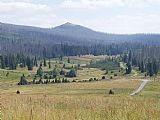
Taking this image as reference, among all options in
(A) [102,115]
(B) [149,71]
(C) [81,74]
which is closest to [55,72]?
(C) [81,74]

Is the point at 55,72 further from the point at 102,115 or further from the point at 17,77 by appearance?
the point at 102,115

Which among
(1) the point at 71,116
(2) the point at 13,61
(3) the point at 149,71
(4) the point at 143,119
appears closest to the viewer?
(4) the point at 143,119

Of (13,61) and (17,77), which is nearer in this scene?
(17,77)

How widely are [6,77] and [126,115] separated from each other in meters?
153

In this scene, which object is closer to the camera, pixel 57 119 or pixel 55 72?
pixel 57 119

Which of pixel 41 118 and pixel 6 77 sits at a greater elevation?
pixel 41 118

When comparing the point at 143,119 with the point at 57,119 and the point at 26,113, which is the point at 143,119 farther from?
the point at 26,113

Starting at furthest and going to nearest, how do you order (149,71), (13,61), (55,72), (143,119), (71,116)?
1. (13,61)
2. (55,72)
3. (149,71)
4. (71,116)
5. (143,119)

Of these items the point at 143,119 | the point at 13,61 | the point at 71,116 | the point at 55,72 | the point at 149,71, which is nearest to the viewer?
the point at 143,119

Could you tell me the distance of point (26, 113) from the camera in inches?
389

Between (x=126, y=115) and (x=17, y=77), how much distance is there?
157270 millimetres

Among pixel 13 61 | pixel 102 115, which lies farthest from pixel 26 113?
pixel 13 61

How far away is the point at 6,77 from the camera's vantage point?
159125 mm

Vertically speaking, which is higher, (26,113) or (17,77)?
(26,113)
